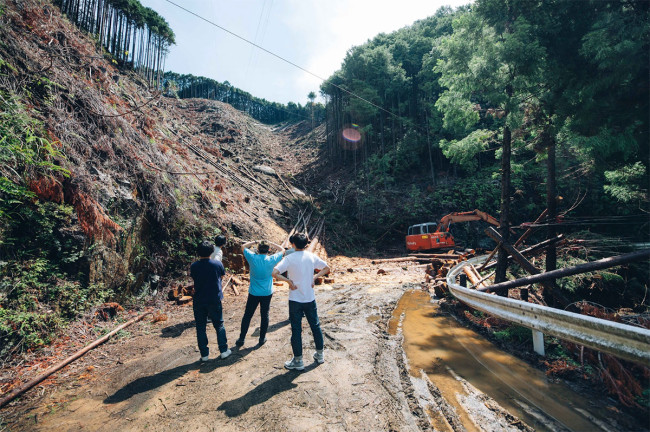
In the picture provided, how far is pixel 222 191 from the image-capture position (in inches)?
500

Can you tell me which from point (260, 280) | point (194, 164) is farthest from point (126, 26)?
point (260, 280)

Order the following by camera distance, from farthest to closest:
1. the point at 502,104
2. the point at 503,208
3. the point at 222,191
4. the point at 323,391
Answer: the point at 222,191 < the point at 503,208 < the point at 502,104 < the point at 323,391

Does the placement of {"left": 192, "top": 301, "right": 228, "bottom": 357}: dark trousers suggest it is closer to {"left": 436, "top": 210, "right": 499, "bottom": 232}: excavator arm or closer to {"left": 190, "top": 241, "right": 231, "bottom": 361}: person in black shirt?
{"left": 190, "top": 241, "right": 231, "bottom": 361}: person in black shirt

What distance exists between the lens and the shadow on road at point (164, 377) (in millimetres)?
3459

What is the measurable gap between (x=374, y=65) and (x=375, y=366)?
2821cm

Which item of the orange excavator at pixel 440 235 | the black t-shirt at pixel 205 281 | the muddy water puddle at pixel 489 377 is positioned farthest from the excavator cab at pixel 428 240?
the black t-shirt at pixel 205 281

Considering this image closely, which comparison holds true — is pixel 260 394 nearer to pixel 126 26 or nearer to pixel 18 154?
pixel 18 154

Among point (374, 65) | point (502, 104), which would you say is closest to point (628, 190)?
point (502, 104)

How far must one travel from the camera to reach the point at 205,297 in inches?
166

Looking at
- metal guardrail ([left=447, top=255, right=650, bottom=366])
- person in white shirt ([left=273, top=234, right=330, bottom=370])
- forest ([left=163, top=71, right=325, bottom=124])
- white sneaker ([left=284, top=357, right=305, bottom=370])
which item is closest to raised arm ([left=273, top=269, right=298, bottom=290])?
person in white shirt ([left=273, top=234, right=330, bottom=370])

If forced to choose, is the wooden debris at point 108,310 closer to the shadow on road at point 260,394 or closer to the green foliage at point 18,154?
the green foliage at point 18,154

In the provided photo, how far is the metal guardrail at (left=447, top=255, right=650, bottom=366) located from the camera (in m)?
2.29

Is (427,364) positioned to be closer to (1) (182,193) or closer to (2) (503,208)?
(2) (503,208)

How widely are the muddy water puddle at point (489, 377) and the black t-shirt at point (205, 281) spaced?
10.3 ft
